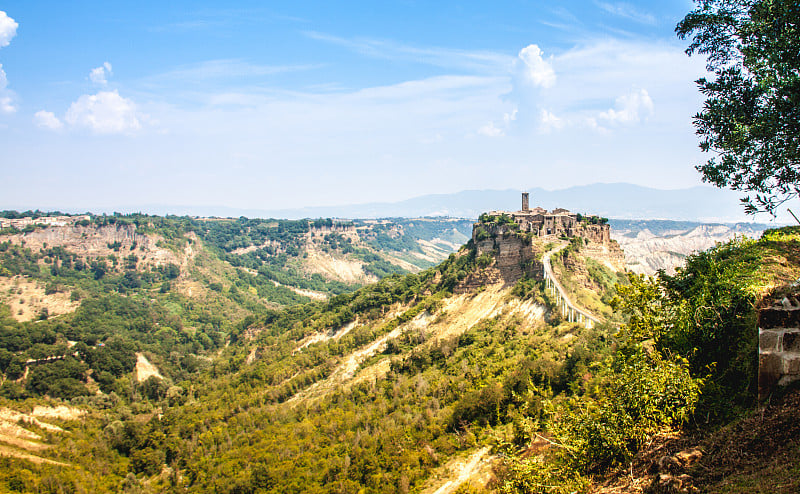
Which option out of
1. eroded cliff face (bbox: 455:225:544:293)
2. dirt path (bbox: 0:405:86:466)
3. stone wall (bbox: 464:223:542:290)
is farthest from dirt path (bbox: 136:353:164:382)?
stone wall (bbox: 464:223:542:290)

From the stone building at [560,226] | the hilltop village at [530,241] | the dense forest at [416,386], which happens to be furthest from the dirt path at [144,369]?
the stone building at [560,226]

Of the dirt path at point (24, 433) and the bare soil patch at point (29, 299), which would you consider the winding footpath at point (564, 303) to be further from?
the bare soil patch at point (29, 299)

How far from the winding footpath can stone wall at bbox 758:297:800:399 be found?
2989 cm

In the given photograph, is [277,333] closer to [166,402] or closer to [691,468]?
[166,402]

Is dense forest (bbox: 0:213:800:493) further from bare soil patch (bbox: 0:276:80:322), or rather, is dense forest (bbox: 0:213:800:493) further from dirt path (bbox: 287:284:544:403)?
bare soil patch (bbox: 0:276:80:322)

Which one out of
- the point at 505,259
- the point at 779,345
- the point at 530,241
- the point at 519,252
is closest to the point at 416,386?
the point at 505,259

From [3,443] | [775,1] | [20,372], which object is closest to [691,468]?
[775,1]

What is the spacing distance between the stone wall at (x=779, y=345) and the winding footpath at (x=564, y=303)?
1177 inches

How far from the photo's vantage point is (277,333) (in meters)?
99.8

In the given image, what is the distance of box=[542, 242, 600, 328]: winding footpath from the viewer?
4197cm

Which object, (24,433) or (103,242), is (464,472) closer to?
(24,433)

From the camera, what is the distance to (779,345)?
35.5ft

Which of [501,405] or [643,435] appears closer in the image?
[643,435]

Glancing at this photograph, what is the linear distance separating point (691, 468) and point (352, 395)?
4563 centimetres
